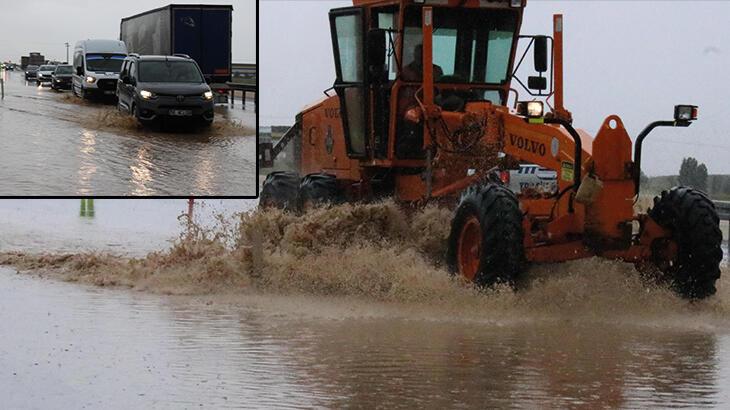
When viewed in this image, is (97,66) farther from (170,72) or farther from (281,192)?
(281,192)

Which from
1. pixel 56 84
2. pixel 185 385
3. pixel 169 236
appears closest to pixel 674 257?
pixel 185 385

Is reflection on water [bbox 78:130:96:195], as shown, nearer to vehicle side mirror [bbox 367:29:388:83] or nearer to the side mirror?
vehicle side mirror [bbox 367:29:388:83]

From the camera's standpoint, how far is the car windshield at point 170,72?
23.3 ft

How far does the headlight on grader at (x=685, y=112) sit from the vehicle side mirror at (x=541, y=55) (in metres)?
2.69

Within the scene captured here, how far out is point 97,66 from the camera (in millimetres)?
8102

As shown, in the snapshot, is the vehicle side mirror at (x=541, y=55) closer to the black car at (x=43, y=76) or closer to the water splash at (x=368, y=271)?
the water splash at (x=368, y=271)

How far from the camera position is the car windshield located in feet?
23.3

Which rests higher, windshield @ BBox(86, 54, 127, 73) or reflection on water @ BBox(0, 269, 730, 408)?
windshield @ BBox(86, 54, 127, 73)

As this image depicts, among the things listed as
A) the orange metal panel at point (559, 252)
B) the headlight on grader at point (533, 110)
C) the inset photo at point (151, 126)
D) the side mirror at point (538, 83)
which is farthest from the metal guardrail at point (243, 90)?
the side mirror at point (538, 83)

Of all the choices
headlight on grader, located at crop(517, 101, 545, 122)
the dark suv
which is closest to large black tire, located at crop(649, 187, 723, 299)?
headlight on grader, located at crop(517, 101, 545, 122)

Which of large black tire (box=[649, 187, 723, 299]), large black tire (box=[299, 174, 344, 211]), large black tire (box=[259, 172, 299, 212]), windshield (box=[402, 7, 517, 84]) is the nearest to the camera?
large black tire (box=[649, 187, 723, 299])

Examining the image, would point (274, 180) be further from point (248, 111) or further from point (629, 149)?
point (248, 111)

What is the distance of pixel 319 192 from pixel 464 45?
260 centimetres

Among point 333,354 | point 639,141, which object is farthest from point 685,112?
point 333,354
